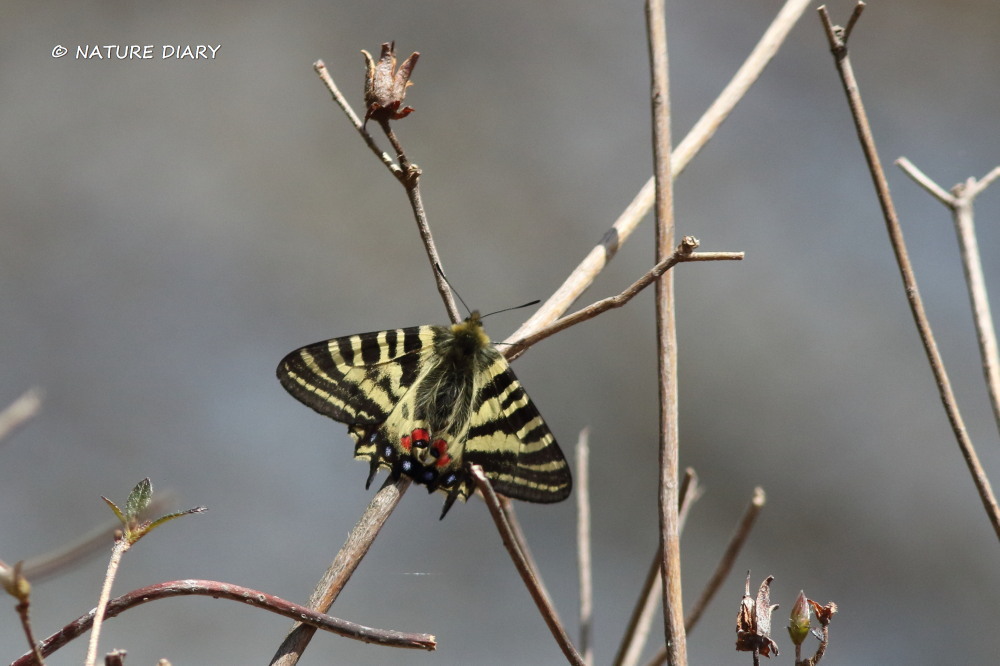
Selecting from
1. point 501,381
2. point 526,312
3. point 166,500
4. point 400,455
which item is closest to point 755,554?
point 526,312

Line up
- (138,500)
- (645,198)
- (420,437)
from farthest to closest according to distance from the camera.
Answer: (420,437) < (645,198) < (138,500)

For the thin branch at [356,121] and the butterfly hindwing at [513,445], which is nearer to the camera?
the thin branch at [356,121]

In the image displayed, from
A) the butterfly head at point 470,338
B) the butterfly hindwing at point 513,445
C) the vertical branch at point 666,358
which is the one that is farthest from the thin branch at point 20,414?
the butterfly head at point 470,338

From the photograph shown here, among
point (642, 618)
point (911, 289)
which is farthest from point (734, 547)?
point (911, 289)

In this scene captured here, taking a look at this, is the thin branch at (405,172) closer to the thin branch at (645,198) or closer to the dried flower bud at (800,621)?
the thin branch at (645,198)

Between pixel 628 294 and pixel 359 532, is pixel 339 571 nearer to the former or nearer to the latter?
pixel 359 532

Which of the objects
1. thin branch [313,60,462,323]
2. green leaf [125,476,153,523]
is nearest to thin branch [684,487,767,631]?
thin branch [313,60,462,323]
